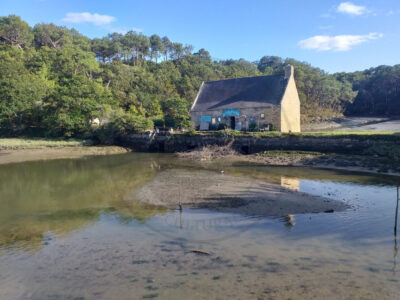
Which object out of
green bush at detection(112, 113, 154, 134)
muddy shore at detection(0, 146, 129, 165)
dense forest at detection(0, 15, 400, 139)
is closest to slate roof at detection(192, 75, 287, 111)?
dense forest at detection(0, 15, 400, 139)

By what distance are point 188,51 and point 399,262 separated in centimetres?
9170

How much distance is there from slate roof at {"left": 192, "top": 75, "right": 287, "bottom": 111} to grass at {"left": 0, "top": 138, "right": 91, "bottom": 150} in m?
15.9

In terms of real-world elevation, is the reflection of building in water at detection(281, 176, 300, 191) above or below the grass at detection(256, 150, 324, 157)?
below

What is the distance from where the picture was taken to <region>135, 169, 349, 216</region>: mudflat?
38.2 ft

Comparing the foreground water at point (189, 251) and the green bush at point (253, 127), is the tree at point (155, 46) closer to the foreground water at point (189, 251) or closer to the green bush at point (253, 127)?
the green bush at point (253, 127)

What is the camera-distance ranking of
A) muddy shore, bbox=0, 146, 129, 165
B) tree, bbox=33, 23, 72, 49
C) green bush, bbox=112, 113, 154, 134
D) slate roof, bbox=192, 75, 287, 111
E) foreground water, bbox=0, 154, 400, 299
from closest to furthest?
1. foreground water, bbox=0, 154, 400, 299
2. muddy shore, bbox=0, 146, 129, 165
3. slate roof, bbox=192, 75, 287, 111
4. green bush, bbox=112, 113, 154, 134
5. tree, bbox=33, 23, 72, 49

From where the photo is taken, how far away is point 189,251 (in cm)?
815

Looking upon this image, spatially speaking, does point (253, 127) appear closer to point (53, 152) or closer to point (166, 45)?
point (53, 152)

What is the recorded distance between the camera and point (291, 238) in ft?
28.9

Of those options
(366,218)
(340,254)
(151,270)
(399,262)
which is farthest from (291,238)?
(151,270)

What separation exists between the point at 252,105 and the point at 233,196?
69.5 feet

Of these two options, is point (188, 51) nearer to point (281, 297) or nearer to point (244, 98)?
point (244, 98)

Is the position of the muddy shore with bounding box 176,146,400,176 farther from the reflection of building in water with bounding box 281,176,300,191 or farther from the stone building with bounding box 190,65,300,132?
the stone building with bounding box 190,65,300,132

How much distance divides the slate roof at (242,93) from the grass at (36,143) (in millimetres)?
15868
